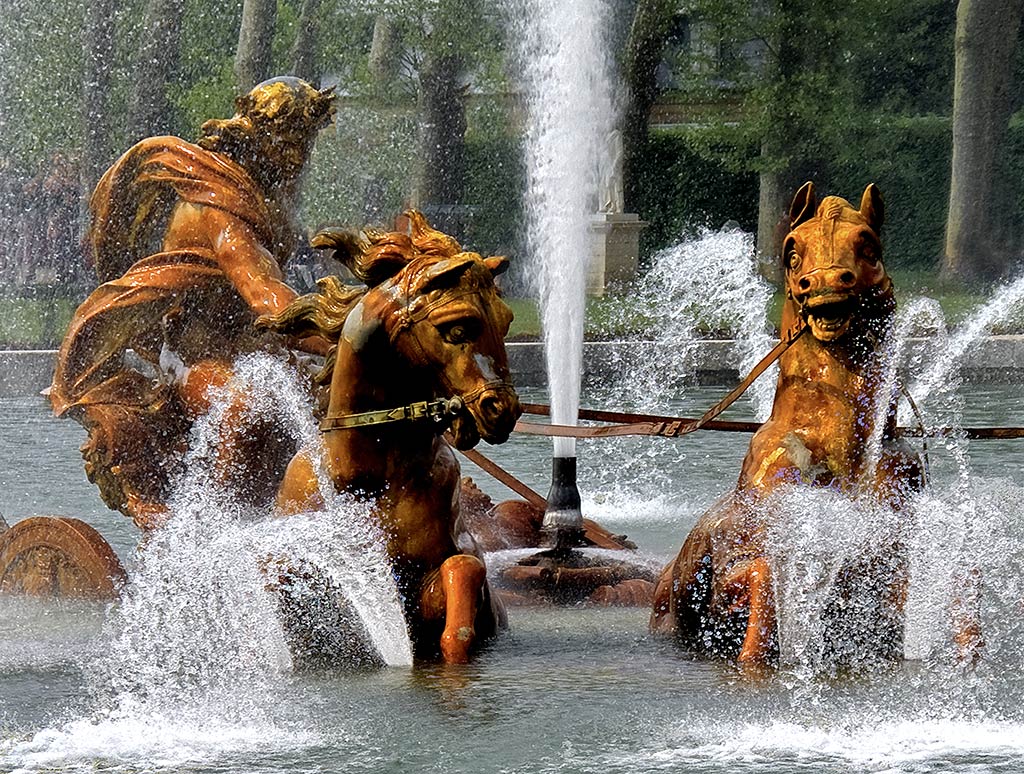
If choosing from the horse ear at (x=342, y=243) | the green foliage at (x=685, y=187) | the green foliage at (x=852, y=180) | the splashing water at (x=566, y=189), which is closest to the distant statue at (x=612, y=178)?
the green foliage at (x=852, y=180)

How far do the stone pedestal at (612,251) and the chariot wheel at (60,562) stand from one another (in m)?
16.9

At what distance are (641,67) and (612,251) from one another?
10.0 ft

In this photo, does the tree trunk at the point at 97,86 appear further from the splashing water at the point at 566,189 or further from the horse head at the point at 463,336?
the horse head at the point at 463,336

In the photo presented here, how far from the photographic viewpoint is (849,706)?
4266mm

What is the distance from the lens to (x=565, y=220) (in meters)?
8.20

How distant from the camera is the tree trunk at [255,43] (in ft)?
73.6

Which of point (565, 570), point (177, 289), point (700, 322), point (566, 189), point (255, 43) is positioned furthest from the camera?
point (255, 43)

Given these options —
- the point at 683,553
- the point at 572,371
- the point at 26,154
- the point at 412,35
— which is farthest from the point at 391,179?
the point at 683,553

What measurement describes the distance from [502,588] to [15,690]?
5.68 ft

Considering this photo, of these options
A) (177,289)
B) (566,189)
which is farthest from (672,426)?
(566,189)

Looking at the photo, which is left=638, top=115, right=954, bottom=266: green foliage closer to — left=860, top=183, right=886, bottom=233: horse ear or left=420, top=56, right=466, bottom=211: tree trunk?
left=420, top=56, right=466, bottom=211: tree trunk

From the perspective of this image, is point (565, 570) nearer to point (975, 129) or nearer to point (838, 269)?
point (838, 269)

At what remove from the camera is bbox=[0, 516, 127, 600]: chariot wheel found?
5.67 metres

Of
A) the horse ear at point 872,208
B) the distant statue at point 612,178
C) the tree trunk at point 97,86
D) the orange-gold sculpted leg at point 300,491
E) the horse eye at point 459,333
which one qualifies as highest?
the tree trunk at point 97,86
